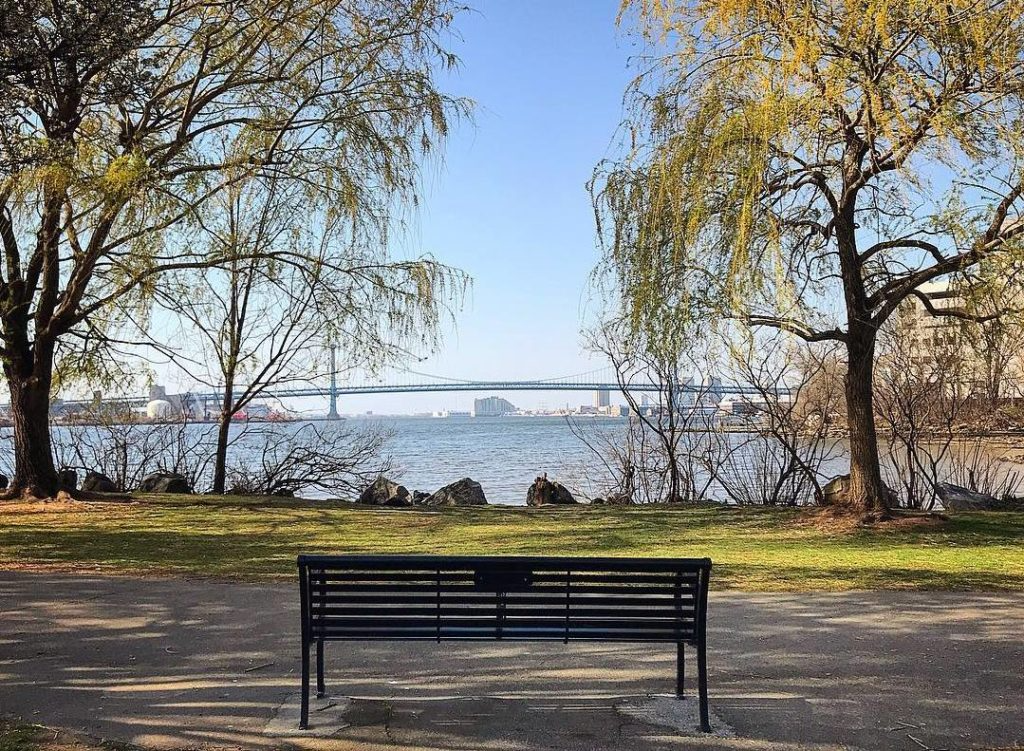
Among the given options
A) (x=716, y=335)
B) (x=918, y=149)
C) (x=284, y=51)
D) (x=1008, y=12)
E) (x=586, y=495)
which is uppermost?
(x=284, y=51)

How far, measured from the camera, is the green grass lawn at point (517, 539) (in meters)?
8.94

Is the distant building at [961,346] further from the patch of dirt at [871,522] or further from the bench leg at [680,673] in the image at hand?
the bench leg at [680,673]

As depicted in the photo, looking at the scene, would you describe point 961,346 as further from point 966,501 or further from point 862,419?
point 966,501

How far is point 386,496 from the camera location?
1870 cm

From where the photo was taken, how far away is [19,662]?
546cm

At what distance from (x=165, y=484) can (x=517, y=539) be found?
33.2 ft

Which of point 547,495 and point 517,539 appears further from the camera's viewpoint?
point 547,495

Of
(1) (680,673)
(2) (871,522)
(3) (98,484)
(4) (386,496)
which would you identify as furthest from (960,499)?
(3) (98,484)

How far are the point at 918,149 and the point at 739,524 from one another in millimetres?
6093

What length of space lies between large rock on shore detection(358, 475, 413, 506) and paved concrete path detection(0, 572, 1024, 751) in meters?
11.1

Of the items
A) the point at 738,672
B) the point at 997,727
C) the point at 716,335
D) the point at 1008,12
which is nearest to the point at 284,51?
the point at 716,335

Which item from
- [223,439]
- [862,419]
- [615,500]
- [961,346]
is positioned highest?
[961,346]

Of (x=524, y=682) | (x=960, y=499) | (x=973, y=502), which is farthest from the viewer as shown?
(x=960, y=499)

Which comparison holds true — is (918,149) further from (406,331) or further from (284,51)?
(284,51)
